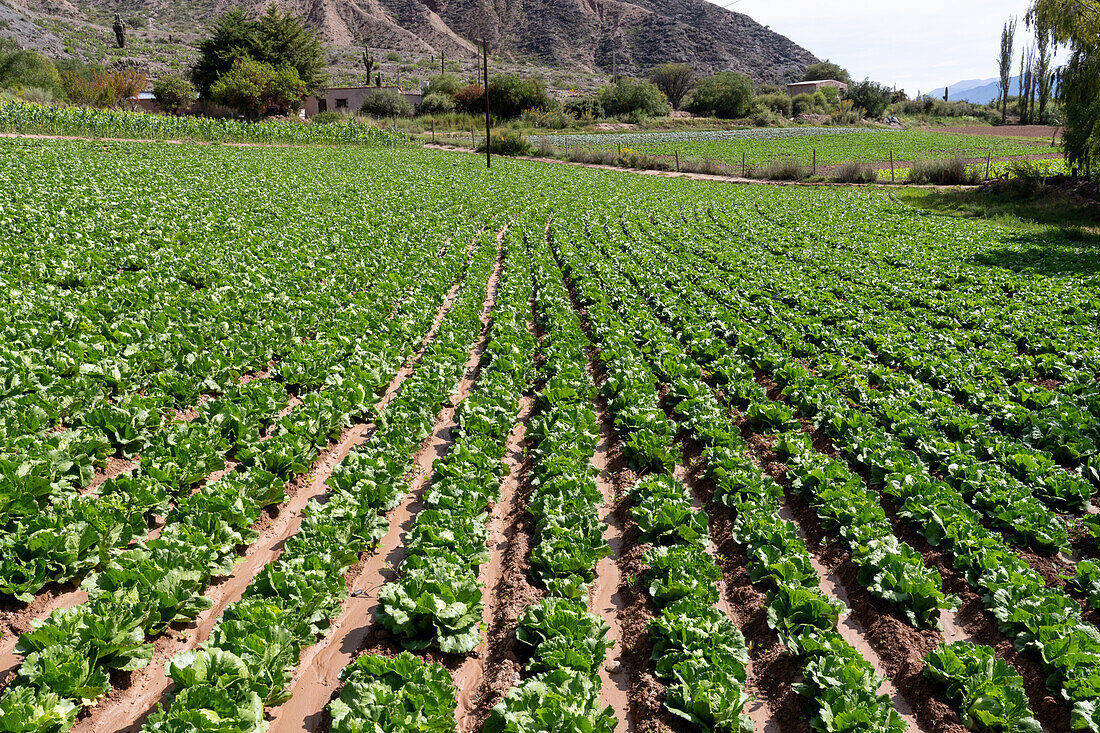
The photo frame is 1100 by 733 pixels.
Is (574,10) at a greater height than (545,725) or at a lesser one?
greater

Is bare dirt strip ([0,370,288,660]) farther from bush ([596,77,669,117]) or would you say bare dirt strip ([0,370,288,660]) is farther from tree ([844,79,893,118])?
tree ([844,79,893,118])

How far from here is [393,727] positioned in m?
3.73

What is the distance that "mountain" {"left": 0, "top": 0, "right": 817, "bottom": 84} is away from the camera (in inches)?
4291

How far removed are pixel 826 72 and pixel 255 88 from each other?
12048cm

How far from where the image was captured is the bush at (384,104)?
7075 centimetres

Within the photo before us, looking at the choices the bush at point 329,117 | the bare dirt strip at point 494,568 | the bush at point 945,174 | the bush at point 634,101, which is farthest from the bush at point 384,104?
the bare dirt strip at point 494,568

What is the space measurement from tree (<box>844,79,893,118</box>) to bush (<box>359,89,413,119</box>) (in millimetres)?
64392

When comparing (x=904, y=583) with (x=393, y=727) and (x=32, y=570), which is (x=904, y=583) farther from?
(x=32, y=570)

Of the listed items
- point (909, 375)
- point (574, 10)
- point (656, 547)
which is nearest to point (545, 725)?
point (656, 547)

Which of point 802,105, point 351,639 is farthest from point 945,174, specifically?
point 802,105

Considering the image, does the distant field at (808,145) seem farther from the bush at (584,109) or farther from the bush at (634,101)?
the bush at (634,101)

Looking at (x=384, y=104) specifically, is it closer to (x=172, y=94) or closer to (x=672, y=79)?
(x=172, y=94)

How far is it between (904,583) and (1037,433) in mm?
4284

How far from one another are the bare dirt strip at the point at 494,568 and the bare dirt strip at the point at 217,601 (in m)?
1.85
